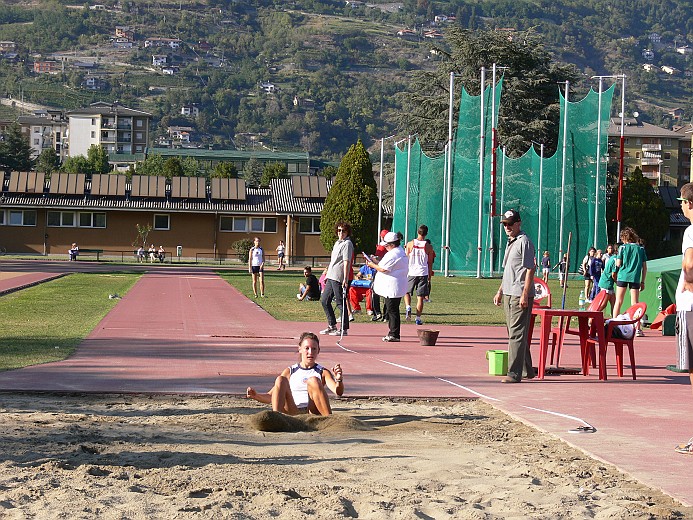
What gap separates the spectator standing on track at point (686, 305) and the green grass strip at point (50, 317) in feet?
25.5

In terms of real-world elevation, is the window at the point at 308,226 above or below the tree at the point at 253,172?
below

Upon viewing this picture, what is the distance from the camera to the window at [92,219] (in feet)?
242

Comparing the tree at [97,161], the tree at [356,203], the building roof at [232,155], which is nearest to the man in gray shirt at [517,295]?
the tree at [356,203]

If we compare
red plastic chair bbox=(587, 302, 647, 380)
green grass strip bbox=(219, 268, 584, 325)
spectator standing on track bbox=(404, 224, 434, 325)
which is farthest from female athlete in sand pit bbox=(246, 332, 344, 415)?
green grass strip bbox=(219, 268, 584, 325)

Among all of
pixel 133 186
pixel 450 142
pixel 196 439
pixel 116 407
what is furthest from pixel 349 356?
pixel 133 186

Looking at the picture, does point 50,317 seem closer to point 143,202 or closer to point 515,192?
point 515,192

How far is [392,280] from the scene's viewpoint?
17.8 m

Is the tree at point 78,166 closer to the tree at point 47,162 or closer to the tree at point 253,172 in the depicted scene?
the tree at point 47,162

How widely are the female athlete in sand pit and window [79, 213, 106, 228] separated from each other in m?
65.3

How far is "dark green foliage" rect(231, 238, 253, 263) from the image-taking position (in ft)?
226

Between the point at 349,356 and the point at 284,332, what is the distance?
12.9 feet

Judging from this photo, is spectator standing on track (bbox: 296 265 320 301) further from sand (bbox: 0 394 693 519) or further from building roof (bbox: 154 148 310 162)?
building roof (bbox: 154 148 310 162)

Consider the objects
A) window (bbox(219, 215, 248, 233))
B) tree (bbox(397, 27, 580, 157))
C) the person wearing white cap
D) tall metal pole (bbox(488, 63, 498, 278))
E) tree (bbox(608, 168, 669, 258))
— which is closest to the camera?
the person wearing white cap

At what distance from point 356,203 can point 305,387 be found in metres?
51.5
